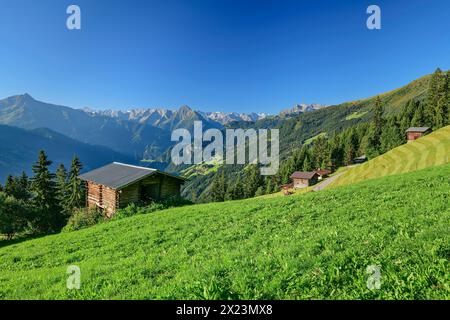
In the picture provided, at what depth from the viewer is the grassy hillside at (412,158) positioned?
50.0m

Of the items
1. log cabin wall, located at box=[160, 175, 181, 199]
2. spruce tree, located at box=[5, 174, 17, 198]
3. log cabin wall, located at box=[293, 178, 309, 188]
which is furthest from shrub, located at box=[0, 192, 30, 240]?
log cabin wall, located at box=[293, 178, 309, 188]

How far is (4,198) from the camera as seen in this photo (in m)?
42.8

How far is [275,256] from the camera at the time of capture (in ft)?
30.0

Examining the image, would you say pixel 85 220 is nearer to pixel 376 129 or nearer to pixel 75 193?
pixel 75 193

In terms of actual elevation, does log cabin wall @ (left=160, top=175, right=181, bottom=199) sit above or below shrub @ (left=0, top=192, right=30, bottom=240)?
above

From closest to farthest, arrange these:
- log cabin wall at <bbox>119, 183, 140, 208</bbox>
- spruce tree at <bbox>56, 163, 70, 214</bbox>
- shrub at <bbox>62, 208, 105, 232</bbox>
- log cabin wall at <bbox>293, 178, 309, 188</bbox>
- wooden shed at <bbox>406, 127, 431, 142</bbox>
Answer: shrub at <bbox>62, 208, 105, 232</bbox> < log cabin wall at <bbox>119, 183, 140, 208</bbox> < spruce tree at <bbox>56, 163, 70, 214</bbox> < wooden shed at <bbox>406, 127, 431, 142</bbox> < log cabin wall at <bbox>293, 178, 309, 188</bbox>

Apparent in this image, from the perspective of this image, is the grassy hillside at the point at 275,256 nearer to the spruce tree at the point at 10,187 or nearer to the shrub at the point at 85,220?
the shrub at the point at 85,220

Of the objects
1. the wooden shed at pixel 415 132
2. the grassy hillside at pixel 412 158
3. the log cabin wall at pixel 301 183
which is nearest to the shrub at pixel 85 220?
the grassy hillside at pixel 412 158

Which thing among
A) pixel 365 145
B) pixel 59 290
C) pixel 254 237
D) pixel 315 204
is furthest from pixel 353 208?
pixel 365 145

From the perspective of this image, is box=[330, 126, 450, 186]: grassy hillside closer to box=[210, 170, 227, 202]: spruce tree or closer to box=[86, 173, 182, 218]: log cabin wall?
box=[86, 173, 182, 218]: log cabin wall

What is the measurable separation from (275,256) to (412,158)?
61285mm

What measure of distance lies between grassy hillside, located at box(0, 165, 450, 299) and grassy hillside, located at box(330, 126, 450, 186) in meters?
39.2

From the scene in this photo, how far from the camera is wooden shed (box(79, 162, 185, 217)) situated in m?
34.6

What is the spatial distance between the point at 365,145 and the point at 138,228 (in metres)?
130
